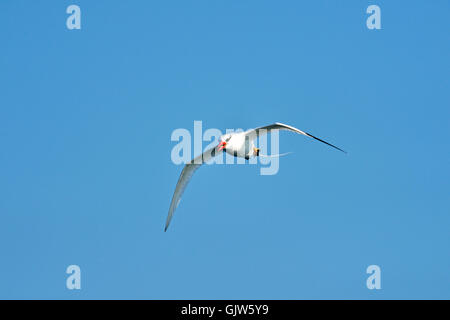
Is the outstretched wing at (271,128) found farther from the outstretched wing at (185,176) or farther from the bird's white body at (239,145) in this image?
the outstretched wing at (185,176)

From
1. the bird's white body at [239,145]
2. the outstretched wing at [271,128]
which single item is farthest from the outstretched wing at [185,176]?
the outstretched wing at [271,128]

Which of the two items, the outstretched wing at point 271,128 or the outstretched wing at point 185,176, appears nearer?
the outstretched wing at point 271,128

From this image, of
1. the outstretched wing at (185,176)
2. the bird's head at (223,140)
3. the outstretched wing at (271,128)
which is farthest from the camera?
the outstretched wing at (185,176)

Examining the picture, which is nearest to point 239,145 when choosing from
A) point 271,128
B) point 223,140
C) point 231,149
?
point 231,149

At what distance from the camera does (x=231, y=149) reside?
34.0 metres

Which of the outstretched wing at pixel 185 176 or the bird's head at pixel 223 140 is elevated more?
the bird's head at pixel 223 140

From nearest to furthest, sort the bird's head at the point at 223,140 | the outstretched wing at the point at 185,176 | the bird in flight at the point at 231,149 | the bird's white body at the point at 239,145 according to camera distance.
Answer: the bird in flight at the point at 231,149 → the bird's white body at the point at 239,145 → the bird's head at the point at 223,140 → the outstretched wing at the point at 185,176

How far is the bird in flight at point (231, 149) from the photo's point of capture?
3281 centimetres

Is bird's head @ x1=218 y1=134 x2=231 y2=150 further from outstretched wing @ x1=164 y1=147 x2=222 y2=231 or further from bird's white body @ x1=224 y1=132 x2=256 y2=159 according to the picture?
outstretched wing @ x1=164 y1=147 x2=222 y2=231

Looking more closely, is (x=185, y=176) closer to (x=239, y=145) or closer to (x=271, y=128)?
(x=239, y=145)

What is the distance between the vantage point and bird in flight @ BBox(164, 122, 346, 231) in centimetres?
Result: 3281

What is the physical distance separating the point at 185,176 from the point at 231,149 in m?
5.08

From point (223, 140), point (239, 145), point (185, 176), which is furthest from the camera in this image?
point (185, 176)
